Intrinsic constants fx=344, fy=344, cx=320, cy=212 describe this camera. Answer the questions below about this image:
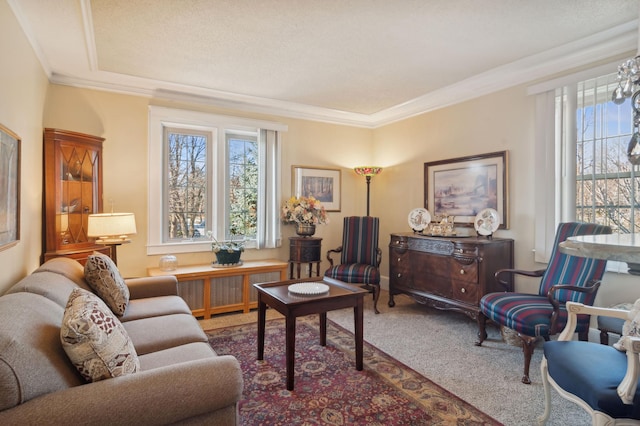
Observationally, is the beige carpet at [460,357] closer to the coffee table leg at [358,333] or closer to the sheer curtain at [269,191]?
the coffee table leg at [358,333]

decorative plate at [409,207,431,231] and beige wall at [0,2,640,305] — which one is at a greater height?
beige wall at [0,2,640,305]

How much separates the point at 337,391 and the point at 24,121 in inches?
120

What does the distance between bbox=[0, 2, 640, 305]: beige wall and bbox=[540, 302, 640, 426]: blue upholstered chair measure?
5.26 ft

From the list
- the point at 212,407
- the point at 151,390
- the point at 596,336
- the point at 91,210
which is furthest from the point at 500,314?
the point at 91,210

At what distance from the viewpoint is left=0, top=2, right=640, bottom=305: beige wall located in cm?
263

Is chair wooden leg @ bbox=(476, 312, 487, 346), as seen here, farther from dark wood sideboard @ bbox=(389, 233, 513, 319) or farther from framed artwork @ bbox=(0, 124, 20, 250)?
framed artwork @ bbox=(0, 124, 20, 250)

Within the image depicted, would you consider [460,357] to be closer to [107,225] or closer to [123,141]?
[107,225]

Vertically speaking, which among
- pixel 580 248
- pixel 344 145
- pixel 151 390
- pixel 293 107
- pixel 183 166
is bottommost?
pixel 151 390

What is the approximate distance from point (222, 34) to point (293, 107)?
1.93m

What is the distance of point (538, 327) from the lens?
2436mm

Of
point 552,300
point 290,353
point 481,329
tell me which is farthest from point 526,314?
point 290,353

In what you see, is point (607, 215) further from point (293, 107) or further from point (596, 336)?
point (293, 107)

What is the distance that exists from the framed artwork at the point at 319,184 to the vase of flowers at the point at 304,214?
0.32 metres

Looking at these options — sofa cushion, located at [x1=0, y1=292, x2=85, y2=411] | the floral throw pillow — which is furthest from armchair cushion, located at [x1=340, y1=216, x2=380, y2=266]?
sofa cushion, located at [x1=0, y1=292, x2=85, y2=411]
